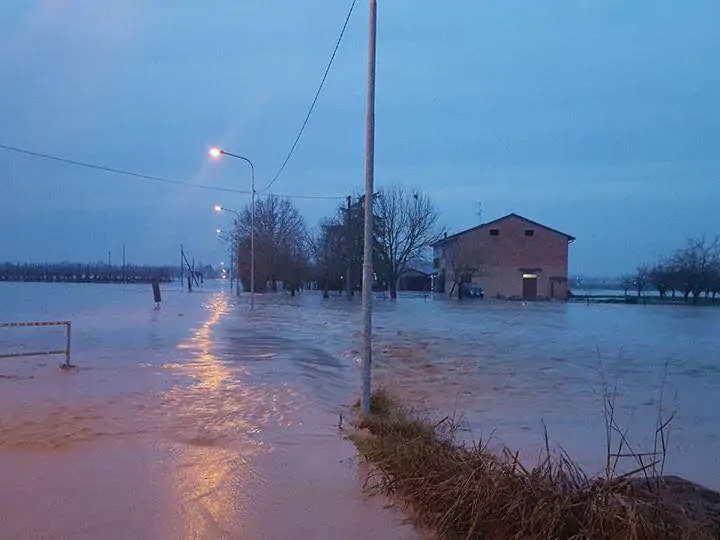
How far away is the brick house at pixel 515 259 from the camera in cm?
7194

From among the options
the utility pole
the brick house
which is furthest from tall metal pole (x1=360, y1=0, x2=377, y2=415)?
the brick house

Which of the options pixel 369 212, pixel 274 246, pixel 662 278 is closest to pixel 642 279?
pixel 662 278

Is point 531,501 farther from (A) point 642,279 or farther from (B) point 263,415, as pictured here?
(A) point 642,279

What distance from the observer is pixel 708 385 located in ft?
50.6

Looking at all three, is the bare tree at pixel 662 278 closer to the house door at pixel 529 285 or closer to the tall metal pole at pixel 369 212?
the house door at pixel 529 285

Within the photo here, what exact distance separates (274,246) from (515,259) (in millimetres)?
24868

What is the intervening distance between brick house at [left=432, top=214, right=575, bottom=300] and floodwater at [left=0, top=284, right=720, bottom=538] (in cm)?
4676

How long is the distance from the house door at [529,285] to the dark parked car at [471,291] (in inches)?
177

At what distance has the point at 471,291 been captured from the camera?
232 feet

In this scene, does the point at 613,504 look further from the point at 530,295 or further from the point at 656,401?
the point at 530,295

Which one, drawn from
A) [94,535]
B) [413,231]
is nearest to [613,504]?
[94,535]

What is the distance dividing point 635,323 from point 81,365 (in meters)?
28.5

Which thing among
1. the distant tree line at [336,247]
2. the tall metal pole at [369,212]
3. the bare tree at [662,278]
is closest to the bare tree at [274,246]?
the distant tree line at [336,247]

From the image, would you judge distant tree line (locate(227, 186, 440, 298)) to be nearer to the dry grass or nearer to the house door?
the house door
